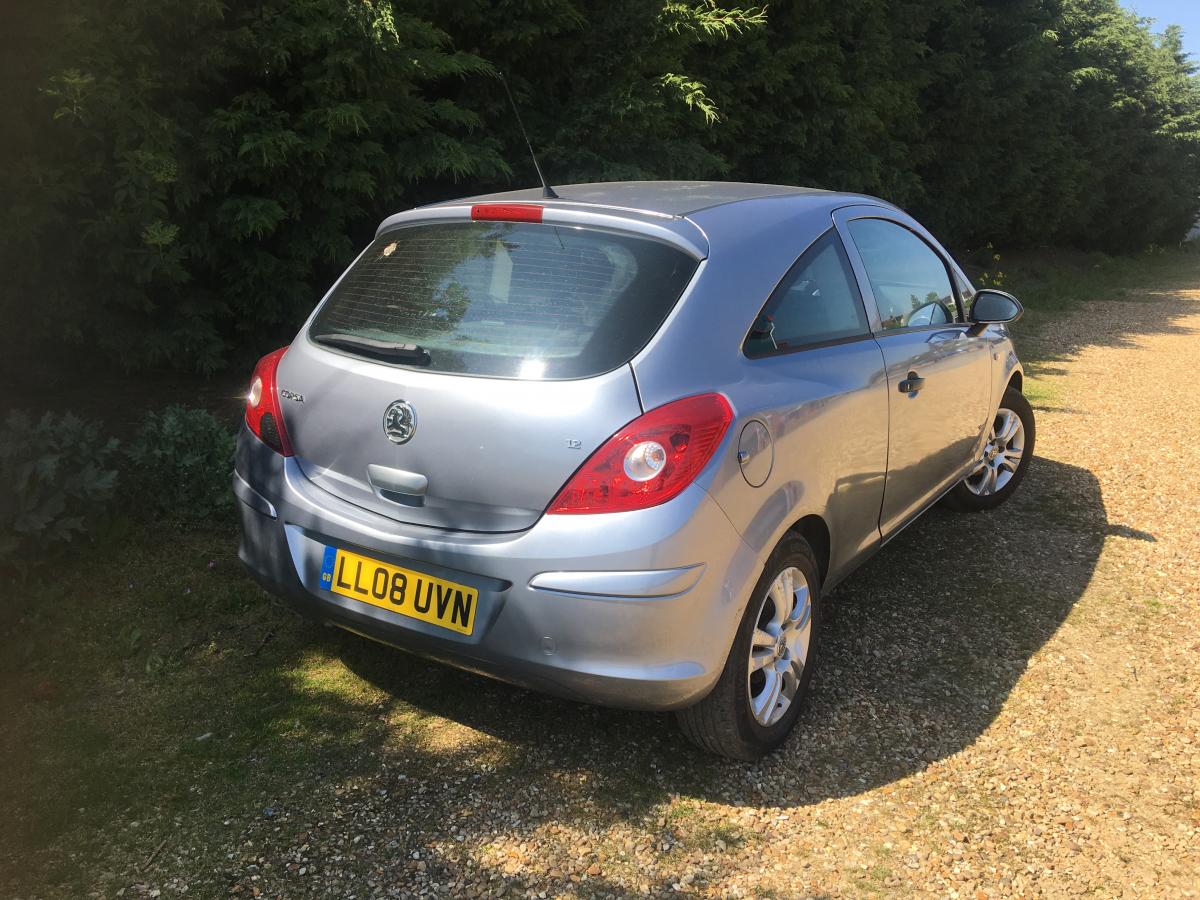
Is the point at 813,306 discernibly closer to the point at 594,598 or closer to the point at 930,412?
the point at 930,412

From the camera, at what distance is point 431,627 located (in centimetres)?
271

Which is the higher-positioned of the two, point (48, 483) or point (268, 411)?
point (268, 411)

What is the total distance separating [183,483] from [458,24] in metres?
4.39

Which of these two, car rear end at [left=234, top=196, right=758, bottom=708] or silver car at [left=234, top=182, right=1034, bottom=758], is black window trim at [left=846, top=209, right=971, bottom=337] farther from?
car rear end at [left=234, top=196, right=758, bottom=708]

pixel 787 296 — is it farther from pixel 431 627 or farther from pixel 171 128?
pixel 171 128

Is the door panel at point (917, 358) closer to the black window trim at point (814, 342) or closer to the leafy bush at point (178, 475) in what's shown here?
the black window trim at point (814, 342)

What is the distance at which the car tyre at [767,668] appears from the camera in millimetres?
2834

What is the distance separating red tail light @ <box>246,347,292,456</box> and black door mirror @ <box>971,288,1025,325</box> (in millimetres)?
3172

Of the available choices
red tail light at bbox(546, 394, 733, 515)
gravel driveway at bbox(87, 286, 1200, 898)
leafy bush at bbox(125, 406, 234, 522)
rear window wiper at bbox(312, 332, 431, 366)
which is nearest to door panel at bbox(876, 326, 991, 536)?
gravel driveway at bbox(87, 286, 1200, 898)

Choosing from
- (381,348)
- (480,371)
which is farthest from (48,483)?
(480,371)

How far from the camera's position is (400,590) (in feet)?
9.04

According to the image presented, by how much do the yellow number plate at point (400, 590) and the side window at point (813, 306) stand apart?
3.65ft

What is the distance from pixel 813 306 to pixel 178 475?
3.04 metres

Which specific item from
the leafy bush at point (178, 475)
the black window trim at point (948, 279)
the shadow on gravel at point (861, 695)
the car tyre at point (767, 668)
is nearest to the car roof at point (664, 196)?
the black window trim at point (948, 279)
